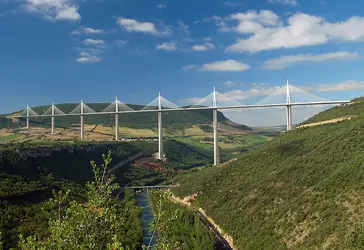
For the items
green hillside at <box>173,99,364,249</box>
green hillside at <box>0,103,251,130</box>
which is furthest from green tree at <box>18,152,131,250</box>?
green hillside at <box>0,103,251,130</box>

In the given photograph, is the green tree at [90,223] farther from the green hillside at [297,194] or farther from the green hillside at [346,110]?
the green hillside at [346,110]

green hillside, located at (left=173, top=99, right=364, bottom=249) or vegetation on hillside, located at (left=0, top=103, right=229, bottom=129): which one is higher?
vegetation on hillside, located at (left=0, top=103, right=229, bottom=129)

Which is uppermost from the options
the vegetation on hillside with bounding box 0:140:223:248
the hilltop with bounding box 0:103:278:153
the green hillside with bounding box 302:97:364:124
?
the green hillside with bounding box 302:97:364:124

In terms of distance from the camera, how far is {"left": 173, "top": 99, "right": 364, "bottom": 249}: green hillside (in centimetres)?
2391

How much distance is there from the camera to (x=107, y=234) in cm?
891

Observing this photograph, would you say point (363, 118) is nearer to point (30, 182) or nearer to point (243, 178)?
point (243, 178)

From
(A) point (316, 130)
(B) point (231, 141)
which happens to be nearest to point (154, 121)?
(B) point (231, 141)

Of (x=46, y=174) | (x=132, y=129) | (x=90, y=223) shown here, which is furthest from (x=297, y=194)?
(x=132, y=129)

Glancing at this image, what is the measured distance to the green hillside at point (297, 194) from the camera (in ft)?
78.4

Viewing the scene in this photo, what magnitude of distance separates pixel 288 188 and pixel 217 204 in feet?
33.8

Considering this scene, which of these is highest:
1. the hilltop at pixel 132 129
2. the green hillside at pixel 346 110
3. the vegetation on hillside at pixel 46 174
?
the green hillside at pixel 346 110

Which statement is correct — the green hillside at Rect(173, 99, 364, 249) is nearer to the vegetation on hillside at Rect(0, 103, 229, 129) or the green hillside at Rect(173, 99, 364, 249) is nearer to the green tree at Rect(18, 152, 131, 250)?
the green tree at Rect(18, 152, 131, 250)

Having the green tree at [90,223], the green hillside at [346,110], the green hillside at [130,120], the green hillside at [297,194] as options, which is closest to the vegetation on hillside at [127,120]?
the green hillside at [130,120]

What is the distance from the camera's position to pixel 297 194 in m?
30.8
